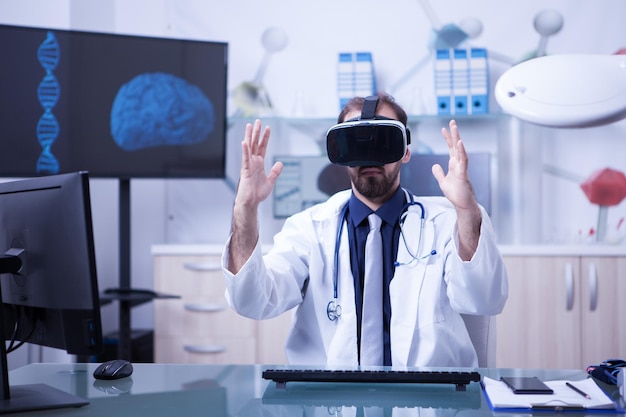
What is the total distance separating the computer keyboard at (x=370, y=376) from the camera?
1376 millimetres

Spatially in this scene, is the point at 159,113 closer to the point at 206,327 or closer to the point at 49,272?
the point at 206,327

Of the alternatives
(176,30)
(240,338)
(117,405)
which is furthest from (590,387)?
(176,30)

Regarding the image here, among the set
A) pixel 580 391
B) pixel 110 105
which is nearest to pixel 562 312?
pixel 580 391

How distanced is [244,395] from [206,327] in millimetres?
2124

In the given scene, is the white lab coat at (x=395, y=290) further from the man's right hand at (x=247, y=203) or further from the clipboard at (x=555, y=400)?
the clipboard at (x=555, y=400)

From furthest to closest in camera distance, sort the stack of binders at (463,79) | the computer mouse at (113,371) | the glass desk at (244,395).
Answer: the stack of binders at (463,79), the computer mouse at (113,371), the glass desk at (244,395)

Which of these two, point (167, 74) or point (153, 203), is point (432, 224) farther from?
point (153, 203)

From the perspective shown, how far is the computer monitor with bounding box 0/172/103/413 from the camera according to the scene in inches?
51.2

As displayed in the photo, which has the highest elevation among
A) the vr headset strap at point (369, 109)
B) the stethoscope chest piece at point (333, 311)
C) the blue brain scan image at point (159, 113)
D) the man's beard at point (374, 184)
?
the blue brain scan image at point (159, 113)

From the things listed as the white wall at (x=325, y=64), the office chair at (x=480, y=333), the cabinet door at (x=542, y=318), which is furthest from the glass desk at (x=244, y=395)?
the white wall at (x=325, y=64)

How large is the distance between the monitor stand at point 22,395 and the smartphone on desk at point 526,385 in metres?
0.80

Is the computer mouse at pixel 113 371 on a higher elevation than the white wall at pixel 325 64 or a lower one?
lower

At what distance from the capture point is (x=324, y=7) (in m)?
3.92

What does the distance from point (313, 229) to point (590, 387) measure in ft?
3.15
